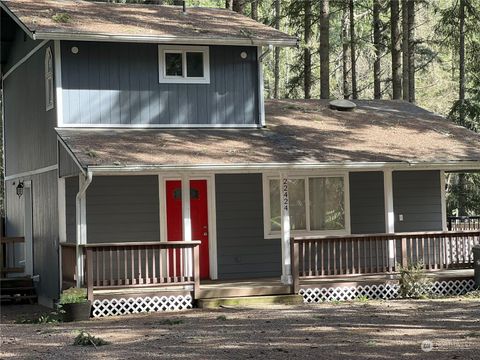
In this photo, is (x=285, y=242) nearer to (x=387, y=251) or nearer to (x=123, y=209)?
(x=387, y=251)

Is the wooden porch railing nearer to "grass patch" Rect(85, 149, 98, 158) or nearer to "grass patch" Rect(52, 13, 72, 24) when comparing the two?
"grass patch" Rect(52, 13, 72, 24)

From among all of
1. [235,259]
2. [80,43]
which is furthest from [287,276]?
[80,43]

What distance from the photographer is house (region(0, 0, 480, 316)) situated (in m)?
16.8

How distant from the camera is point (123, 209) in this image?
1798 cm

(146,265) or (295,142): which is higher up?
(295,142)

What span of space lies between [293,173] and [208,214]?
2.16m

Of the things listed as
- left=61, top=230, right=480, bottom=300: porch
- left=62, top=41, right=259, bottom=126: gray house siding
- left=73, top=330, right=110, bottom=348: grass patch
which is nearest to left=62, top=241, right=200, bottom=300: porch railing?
left=61, top=230, right=480, bottom=300: porch

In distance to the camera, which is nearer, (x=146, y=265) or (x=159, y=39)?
(x=146, y=265)

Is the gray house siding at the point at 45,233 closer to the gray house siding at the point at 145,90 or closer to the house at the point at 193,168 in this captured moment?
the house at the point at 193,168

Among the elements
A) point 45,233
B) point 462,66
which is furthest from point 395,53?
point 45,233

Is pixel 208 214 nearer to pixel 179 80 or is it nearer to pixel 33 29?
pixel 179 80

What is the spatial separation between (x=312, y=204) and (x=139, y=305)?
16.9 ft

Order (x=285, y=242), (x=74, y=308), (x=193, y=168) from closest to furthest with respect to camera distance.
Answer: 1. (x=74, y=308)
2. (x=193, y=168)
3. (x=285, y=242)

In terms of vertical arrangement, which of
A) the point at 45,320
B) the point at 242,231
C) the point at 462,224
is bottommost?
the point at 45,320
